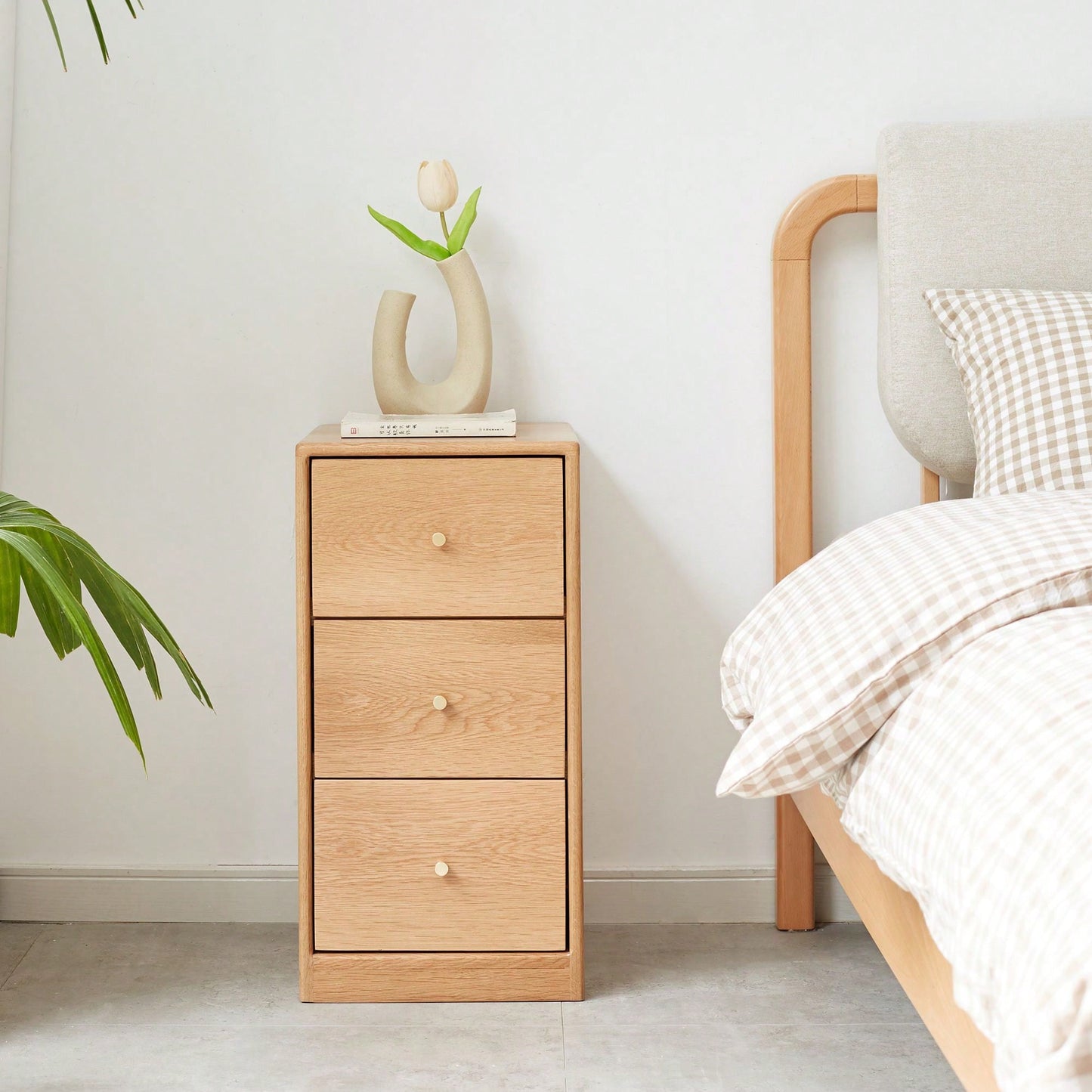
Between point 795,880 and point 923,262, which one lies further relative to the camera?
point 795,880

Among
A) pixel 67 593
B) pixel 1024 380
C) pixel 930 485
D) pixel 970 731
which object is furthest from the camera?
pixel 930 485

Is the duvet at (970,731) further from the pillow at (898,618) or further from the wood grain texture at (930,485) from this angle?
the wood grain texture at (930,485)

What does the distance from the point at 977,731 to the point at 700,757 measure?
95cm

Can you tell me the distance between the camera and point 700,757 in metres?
1.70

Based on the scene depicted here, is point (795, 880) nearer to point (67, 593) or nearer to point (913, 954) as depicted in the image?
point (913, 954)

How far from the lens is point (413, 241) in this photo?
152 cm

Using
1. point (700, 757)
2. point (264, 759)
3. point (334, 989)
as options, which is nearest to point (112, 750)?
point (264, 759)

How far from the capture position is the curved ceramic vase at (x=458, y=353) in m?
1.53

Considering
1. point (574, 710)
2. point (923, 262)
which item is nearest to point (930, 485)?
point (923, 262)

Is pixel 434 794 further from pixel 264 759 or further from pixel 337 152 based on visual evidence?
pixel 337 152

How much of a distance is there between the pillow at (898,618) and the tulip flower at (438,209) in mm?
798

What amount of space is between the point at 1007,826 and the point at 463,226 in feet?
3.70

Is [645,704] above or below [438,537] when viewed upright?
below

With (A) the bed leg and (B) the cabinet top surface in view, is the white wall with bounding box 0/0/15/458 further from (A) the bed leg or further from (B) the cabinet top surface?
(A) the bed leg
